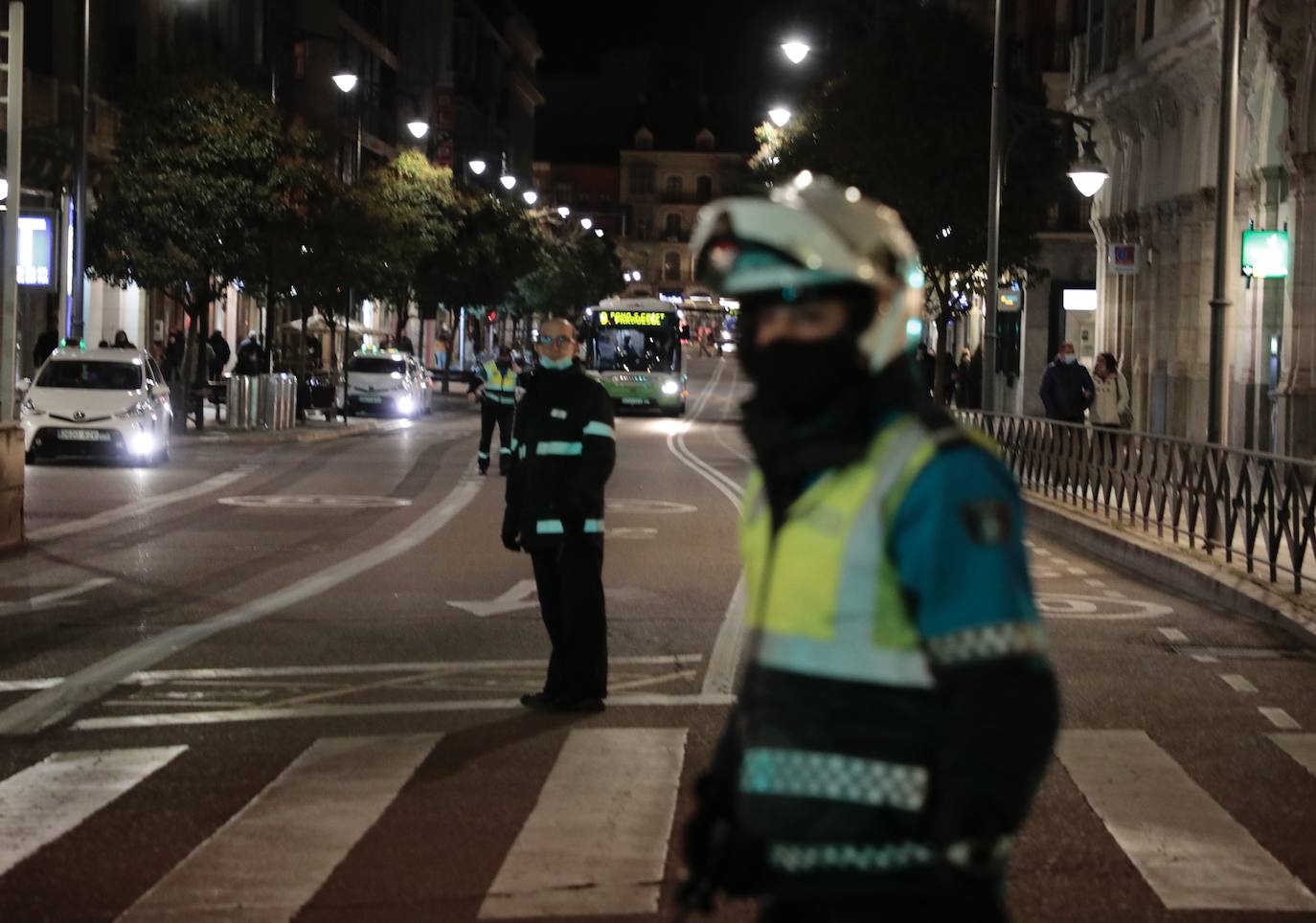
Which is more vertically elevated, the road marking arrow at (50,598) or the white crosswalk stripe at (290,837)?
the white crosswalk stripe at (290,837)

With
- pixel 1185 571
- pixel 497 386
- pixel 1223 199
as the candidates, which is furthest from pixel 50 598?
pixel 497 386

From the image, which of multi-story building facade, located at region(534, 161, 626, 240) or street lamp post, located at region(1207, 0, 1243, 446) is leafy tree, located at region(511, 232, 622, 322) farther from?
street lamp post, located at region(1207, 0, 1243, 446)

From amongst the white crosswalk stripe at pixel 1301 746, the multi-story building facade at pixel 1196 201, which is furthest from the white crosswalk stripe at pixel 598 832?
the multi-story building facade at pixel 1196 201

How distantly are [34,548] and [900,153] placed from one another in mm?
28198

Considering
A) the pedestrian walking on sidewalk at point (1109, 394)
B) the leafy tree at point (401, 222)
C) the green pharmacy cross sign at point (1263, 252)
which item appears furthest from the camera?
the leafy tree at point (401, 222)

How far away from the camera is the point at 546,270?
9469 cm

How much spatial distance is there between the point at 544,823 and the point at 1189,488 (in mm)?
11614

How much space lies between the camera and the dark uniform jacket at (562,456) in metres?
10.0

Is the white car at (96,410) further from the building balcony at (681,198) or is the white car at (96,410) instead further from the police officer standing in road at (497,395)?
the building balcony at (681,198)

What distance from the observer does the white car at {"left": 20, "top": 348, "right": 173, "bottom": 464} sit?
2897 cm

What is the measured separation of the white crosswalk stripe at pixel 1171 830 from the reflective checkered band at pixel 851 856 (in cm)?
376

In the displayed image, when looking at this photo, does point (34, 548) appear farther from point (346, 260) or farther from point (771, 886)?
point (346, 260)

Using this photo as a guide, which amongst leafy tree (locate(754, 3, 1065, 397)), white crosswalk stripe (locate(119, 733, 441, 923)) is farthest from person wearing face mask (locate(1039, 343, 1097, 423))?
white crosswalk stripe (locate(119, 733, 441, 923))

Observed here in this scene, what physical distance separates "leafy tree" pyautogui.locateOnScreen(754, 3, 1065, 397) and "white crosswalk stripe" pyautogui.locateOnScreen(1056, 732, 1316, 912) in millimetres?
32781
